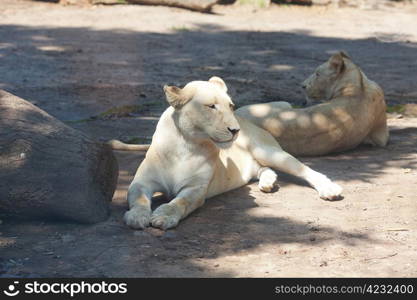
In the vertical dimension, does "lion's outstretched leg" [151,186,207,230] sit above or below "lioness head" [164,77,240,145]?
below

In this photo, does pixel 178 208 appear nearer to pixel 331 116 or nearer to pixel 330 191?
pixel 330 191

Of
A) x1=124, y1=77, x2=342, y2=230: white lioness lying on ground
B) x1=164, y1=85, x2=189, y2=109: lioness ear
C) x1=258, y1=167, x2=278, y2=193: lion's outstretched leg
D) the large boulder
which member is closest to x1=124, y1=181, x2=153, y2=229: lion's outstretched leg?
x1=124, y1=77, x2=342, y2=230: white lioness lying on ground

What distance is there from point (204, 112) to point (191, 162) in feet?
1.46

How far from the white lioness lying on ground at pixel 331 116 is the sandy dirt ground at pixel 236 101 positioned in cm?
17

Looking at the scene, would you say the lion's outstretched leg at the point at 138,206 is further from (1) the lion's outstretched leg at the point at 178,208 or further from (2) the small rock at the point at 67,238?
(2) the small rock at the point at 67,238

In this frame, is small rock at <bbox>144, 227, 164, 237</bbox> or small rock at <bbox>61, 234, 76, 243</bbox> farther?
small rock at <bbox>144, 227, 164, 237</bbox>

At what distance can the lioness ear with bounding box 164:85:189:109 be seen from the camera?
6336 millimetres

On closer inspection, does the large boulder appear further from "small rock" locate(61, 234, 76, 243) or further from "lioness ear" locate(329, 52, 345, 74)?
"lioness ear" locate(329, 52, 345, 74)

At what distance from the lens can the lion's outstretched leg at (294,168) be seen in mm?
6883

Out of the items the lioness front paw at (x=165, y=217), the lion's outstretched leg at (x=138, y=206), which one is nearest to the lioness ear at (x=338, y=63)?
the lion's outstretched leg at (x=138, y=206)

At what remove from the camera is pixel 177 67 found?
12.6 m

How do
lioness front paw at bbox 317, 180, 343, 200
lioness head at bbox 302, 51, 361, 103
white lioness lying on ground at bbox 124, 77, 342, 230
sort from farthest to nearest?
lioness head at bbox 302, 51, 361, 103, lioness front paw at bbox 317, 180, 343, 200, white lioness lying on ground at bbox 124, 77, 342, 230

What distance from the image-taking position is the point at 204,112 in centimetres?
632

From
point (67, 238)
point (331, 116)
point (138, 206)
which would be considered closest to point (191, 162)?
point (138, 206)
